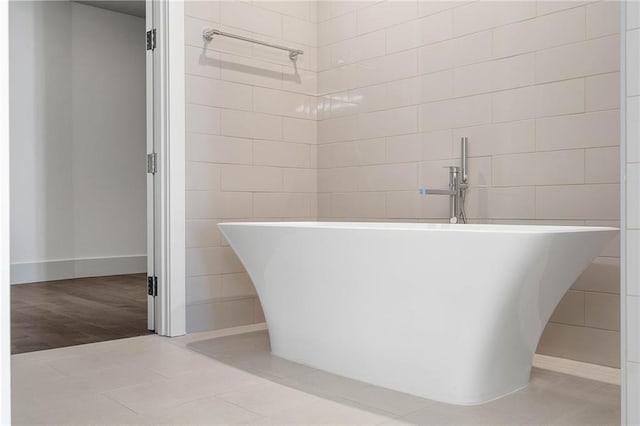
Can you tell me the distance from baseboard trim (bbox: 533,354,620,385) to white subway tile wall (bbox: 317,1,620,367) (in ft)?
0.14

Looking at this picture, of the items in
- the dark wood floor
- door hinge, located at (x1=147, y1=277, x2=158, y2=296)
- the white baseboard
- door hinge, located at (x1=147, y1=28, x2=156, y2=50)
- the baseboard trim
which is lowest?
the dark wood floor

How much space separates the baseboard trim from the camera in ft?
8.13

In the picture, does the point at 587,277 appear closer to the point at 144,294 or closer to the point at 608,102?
the point at 608,102

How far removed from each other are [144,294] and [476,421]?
3581 millimetres

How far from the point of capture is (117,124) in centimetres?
636

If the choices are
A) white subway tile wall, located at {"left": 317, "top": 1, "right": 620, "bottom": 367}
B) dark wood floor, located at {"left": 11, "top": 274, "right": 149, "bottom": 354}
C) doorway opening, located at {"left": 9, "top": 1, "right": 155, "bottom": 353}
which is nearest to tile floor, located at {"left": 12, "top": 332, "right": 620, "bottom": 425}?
dark wood floor, located at {"left": 11, "top": 274, "right": 149, "bottom": 354}

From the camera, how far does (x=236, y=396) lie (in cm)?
226

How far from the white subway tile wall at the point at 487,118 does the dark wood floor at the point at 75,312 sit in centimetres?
153

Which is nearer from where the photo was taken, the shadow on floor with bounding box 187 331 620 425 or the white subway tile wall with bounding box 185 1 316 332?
the shadow on floor with bounding box 187 331 620 425
